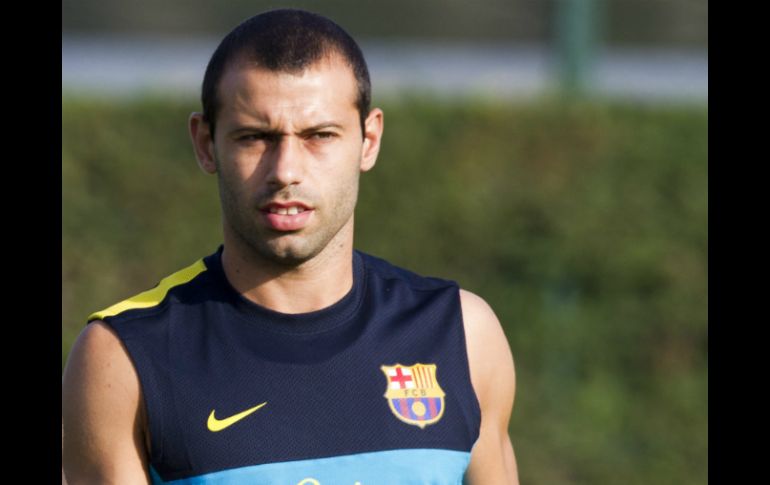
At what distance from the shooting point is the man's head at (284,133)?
3.46 meters

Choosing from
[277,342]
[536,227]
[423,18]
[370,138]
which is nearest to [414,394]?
[277,342]

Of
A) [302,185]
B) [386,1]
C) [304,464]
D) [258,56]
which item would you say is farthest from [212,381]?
[386,1]

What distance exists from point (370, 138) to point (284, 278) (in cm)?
45

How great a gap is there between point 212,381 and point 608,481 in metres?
5.45

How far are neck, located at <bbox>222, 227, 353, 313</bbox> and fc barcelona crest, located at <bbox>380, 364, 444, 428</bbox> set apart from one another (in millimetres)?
269

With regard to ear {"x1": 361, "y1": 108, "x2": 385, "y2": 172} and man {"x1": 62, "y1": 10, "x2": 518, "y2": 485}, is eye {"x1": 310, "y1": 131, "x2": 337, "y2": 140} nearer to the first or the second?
man {"x1": 62, "y1": 10, "x2": 518, "y2": 485}

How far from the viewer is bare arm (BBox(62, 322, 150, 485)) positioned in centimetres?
336

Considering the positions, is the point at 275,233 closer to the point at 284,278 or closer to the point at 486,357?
the point at 284,278

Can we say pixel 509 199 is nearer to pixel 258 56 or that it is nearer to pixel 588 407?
pixel 588 407

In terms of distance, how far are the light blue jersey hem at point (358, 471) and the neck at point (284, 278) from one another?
44 centimetres

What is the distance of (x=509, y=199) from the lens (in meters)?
9.08

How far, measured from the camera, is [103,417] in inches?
133

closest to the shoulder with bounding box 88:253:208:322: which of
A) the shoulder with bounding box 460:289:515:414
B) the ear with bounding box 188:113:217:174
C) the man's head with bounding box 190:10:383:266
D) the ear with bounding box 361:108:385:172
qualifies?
the man's head with bounding box 190:10:383:266
